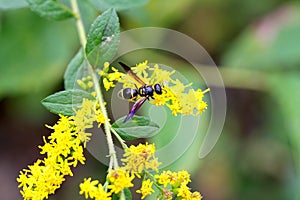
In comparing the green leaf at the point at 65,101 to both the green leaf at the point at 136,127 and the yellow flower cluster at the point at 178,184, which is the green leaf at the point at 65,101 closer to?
the green leaf at the point at 136,127

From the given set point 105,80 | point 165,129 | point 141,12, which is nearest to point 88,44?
point 105,80

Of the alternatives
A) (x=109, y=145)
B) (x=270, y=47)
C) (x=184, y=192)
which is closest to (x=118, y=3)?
(x=109, y=145)

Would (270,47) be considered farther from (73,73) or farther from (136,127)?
(136,127)

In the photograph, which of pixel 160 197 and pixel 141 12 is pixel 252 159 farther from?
pixel 160 197

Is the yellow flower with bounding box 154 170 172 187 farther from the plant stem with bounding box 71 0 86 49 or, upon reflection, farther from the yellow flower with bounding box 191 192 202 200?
the plant stem with bounding box 71 0 86 49

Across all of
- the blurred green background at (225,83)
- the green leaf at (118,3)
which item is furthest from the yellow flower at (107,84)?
the blurred green background at (225,83)

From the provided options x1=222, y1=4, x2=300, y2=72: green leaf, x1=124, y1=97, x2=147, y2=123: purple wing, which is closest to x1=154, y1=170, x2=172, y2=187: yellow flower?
x1=124, y1=97, x2=147, y2=123: purple wing

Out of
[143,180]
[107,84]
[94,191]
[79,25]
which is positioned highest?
[79,25]
